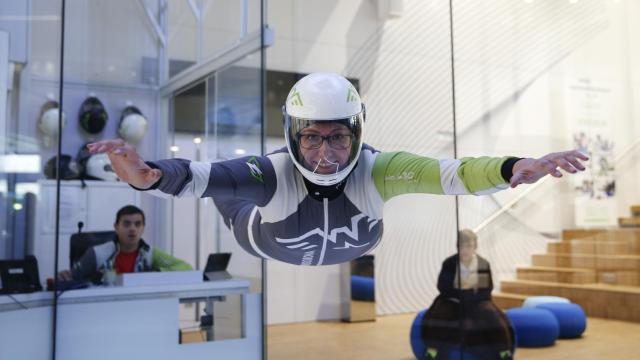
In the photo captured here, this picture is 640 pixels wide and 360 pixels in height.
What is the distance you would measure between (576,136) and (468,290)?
1969 mm

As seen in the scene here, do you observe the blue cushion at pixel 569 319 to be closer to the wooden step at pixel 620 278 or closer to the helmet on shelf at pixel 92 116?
the wooden step at pixel 620 278

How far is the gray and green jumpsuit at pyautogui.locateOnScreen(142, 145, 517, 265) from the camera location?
1.84 metres

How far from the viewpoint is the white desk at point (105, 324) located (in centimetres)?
330

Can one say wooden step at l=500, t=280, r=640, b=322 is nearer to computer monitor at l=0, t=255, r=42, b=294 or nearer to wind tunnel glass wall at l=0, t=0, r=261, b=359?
wind tunnel glass wall at l=0, t=0, r=261, b=359

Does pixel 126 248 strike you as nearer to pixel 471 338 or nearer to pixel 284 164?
pixel 284 164

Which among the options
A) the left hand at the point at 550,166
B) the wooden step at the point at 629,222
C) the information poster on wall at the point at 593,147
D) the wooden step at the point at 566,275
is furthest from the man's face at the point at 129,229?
the wooden step at the point at 629,222

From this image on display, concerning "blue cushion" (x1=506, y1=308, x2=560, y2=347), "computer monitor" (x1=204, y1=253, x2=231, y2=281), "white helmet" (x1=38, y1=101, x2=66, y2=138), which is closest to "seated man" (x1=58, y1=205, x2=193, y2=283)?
"computer monitor" (x1=204, y1=253, x2=231, y2=281)

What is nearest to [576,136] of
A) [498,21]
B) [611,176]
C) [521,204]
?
[611,176]

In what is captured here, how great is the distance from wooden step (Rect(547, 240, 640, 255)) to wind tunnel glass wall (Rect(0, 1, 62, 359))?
13.1ft

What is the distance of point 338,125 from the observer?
1.93 metres

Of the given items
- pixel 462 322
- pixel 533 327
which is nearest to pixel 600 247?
pixel 533 327

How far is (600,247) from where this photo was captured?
5.41 meters

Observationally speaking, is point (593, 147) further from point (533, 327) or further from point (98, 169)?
point (98, 169)

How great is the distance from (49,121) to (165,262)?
3.49 feet
